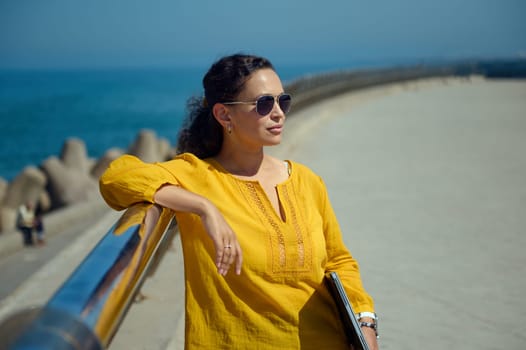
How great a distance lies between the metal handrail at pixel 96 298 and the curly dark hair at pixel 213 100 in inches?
24.7

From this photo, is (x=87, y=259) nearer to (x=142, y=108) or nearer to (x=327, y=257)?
(x=327, y=257)

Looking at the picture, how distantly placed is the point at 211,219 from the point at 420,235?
4665 mm

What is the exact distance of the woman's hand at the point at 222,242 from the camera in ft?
6.78

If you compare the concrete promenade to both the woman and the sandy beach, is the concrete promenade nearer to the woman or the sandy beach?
the sandy beach

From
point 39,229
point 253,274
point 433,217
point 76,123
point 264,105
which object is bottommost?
Answer: point 76,123

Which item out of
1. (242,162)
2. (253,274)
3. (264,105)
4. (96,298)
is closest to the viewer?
(96,298)

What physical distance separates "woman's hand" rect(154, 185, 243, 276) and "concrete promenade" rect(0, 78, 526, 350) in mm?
1550

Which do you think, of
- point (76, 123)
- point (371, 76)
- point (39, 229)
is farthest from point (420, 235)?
point (76, 123)

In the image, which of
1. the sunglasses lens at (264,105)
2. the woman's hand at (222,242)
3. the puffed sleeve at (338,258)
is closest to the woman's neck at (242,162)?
the sunglasses lens at (264,105)

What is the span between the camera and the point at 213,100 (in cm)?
260

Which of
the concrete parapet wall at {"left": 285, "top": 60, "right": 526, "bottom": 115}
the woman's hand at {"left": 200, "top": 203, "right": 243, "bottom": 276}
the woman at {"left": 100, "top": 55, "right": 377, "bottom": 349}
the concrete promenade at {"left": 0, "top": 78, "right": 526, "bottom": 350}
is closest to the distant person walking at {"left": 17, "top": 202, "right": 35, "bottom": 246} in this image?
the concrete promenade at {"left": 0, "top": 78, "right": 526, "bottom": 350}

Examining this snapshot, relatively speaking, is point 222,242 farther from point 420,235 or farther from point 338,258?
point 420,235

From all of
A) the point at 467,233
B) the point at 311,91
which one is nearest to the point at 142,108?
the point at 311,91

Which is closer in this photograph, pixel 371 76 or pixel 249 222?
pixel 249 222
